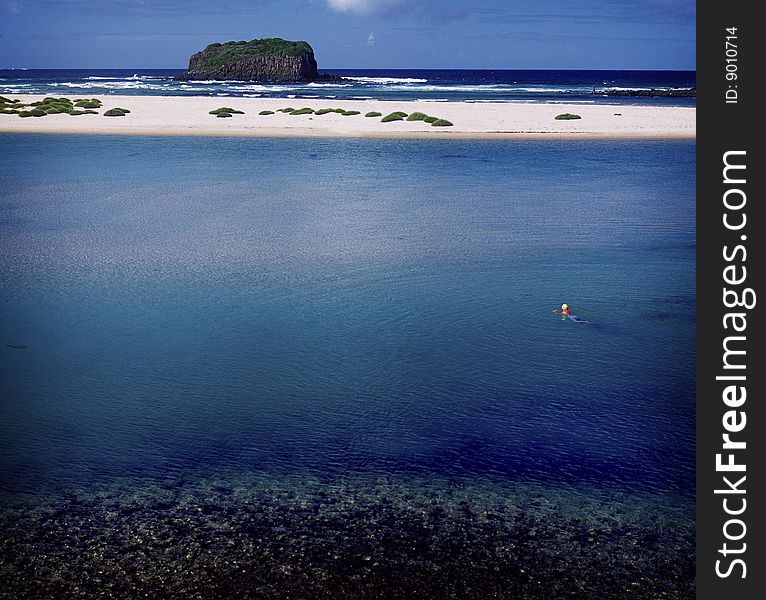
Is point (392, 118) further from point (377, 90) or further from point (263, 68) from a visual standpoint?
point (263, 68)

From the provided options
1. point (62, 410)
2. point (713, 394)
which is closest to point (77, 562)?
point (62, 410)

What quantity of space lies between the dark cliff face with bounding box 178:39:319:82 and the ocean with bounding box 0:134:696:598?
Result: 411ft

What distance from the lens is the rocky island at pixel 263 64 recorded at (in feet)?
448

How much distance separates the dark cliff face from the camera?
136 metres

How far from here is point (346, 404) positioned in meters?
7.84

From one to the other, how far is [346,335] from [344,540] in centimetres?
425

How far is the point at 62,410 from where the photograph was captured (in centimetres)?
773

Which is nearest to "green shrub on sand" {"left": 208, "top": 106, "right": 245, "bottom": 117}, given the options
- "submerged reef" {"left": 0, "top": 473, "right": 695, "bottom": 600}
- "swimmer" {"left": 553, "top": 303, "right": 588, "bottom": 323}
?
"swimmer" {"left": 553, "top": 303, "right": 588, "bottom": 323}

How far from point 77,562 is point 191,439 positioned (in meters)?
1.91

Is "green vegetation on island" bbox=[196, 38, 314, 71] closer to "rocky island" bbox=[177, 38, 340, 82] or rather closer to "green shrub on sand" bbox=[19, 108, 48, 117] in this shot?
"rocky island" bbox=[177, 38, 340, 82]

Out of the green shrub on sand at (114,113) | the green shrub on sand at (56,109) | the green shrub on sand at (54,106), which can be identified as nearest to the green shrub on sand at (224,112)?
the green shrub on sand at (114,113)

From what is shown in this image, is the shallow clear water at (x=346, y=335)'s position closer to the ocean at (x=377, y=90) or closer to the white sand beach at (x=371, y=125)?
the white sand beach at (x=371, y=125)

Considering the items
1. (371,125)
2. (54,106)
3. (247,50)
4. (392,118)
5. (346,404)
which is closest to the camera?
(346,404)

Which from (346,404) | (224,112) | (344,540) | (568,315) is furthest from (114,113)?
(344,540)
